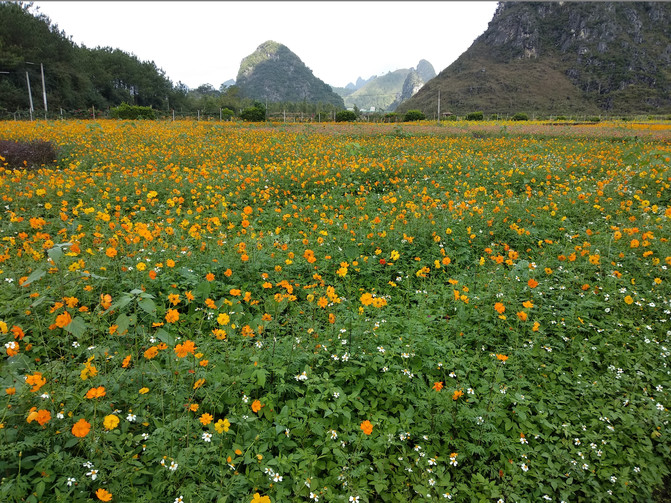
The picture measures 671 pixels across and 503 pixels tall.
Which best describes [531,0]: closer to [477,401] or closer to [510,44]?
[510,44]

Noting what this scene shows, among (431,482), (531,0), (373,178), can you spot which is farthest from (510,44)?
(431,482)

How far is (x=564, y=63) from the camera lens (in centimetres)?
8806

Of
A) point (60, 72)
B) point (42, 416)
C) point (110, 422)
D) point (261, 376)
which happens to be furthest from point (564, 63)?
point (42, 416)

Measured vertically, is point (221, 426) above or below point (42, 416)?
below

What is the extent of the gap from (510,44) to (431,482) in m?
125

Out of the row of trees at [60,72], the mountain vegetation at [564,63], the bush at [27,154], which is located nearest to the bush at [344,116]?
the row of trees at [60,72]

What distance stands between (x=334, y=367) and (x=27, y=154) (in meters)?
8.90

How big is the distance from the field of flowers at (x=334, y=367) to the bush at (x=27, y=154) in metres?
2.84

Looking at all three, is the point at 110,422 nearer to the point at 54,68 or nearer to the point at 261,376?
the point at 261,376

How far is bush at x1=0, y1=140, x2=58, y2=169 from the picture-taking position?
280 inches

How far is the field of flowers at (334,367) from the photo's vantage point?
69.4 inches

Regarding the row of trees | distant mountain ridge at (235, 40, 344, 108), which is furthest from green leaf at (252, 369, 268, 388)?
distant mountain ridge at (235, 40, 344, 108)

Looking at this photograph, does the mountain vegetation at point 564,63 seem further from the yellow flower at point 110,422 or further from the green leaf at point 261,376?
the yellow flower at point 110,422

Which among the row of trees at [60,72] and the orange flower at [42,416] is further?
the row of trees at [60,72]
